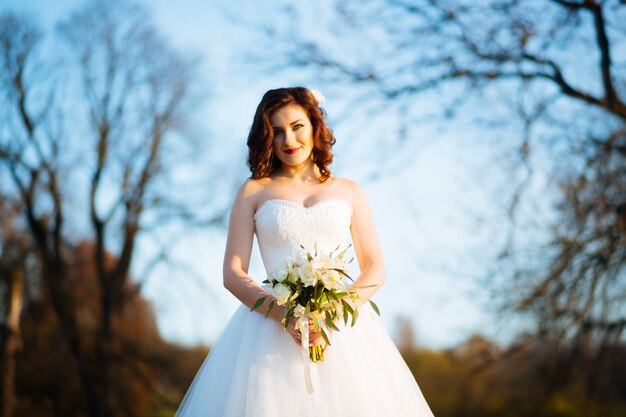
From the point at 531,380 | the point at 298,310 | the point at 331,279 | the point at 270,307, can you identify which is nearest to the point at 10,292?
the point at 531,380

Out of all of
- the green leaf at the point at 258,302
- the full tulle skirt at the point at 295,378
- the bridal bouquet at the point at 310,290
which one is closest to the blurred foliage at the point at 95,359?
the full tulle skirt at the point at 295,378

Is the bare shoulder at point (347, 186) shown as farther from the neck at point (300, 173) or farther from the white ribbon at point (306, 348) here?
the white ribbon at point (306, 348)

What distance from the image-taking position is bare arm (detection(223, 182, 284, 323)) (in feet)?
11.0

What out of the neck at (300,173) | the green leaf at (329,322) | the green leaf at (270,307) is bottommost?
the green leaf at (329,322)

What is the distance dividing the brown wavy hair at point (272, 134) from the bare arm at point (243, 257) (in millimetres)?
141

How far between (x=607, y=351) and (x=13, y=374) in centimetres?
1236

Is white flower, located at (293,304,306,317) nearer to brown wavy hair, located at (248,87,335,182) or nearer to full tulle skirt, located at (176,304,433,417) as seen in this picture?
full tulle skirt, located at (176,304,433,417)

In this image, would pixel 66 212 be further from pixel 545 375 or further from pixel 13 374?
pixel 545 375

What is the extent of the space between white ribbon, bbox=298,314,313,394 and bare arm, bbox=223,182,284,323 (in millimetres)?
188

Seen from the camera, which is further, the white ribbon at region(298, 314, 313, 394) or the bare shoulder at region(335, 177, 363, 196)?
the bare shoulder at region(335, 177, 363, 196)

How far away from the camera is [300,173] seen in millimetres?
3773

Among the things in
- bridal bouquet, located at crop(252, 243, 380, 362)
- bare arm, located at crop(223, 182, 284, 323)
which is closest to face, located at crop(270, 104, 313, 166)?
bare arm, located at crop(223, 182, 284, 323)

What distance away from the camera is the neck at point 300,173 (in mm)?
3748

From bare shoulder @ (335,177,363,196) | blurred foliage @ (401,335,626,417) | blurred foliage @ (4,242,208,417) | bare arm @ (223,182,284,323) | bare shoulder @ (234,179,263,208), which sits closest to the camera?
bare arm @ (223,182,284,323)
